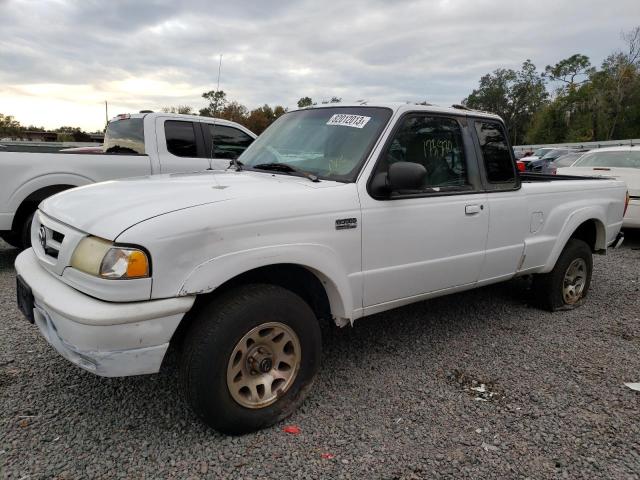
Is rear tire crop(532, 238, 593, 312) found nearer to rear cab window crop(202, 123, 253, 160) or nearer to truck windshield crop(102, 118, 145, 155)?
rear cab window crop(202, 123, 253, 160)

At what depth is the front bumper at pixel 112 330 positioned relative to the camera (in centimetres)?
219

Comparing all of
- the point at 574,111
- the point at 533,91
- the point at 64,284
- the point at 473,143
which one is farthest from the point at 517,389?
the point at 533,91

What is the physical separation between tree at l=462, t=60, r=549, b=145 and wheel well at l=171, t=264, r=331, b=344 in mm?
76917

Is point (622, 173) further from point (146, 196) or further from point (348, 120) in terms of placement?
point (146, 196)

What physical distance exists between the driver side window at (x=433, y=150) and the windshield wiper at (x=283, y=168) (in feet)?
1.60

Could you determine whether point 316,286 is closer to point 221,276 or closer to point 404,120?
point 221,276

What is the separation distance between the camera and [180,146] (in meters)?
6.89

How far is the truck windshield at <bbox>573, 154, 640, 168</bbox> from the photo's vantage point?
27.9 feet

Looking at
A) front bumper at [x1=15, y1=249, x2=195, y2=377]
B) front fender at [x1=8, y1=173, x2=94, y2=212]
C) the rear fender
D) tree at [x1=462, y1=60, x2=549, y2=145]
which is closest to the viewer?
front bumper at [x1=15, y1=249, x2=195, y2=377]

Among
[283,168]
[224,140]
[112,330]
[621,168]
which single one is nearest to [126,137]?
[224,140]

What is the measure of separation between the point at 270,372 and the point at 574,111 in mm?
62995

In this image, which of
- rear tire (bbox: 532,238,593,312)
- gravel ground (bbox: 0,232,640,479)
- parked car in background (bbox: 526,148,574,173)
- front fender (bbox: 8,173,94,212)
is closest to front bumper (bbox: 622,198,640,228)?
rear tire (bbox: 532,238,593,312)

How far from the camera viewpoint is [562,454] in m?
2.60

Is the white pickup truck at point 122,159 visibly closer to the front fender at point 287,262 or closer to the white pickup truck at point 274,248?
the white pickup truck at point 274,248
